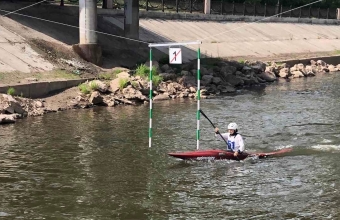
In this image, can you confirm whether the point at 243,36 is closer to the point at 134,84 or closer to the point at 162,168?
the point at 134,84

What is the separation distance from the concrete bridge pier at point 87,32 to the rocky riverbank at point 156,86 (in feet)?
6.78

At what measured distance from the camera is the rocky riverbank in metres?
22.6

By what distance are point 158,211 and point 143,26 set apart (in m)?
28.8

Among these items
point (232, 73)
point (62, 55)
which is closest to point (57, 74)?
point (62, 55)

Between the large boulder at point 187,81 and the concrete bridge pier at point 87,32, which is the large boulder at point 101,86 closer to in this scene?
the concrete bridge pier at point 87,32

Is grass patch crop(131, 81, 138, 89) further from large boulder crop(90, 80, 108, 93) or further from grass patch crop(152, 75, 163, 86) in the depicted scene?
grass patch crop(152, 75, 163, 86)

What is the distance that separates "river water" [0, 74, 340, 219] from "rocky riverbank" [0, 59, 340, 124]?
86cm

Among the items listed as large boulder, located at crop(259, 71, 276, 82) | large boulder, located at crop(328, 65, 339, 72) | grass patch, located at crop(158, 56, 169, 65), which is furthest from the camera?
large boulder, located at crop(328, 65, 339, 72)

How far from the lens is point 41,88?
24.2m

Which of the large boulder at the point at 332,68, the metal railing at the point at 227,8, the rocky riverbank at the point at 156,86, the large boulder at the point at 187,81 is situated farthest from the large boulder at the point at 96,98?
the large boulder at the point at 332,68

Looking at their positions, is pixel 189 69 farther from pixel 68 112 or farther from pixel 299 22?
pixel 299 22

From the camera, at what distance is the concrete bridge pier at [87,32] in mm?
29562

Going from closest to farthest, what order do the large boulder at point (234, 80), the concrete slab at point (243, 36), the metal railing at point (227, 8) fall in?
1. the large boulder at point (234, 80)
2. the concrete slab at point (243, 36)
3. the metal railing at point (227, 8)

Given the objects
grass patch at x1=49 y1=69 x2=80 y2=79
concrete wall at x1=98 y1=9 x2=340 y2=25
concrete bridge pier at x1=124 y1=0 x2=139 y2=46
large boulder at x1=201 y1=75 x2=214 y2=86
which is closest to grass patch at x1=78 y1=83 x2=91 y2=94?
grass patch at x1=49 y1=69 x2=80 y2=79
